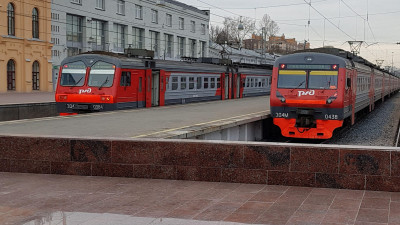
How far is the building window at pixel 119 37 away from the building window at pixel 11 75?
10.6m

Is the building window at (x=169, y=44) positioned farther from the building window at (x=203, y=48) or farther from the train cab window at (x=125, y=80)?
the train cab window at (x=125, y=80)

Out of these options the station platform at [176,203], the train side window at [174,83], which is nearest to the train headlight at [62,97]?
the train side window at [174,83]

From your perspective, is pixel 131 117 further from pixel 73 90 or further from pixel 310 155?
pixel 310 155

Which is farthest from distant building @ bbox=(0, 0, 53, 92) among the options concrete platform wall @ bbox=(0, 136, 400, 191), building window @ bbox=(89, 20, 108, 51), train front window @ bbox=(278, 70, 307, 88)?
concrete platform wall @ bbox=(0, 136, 400, 191)

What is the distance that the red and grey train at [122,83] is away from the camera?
19875mm

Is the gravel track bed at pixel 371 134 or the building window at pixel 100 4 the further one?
the building window at pixel 100 4

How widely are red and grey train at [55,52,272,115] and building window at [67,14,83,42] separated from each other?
705 inches

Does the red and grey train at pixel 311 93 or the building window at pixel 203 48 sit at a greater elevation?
the building window at pixel 203 48

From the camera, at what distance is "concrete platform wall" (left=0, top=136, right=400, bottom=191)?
25.0 ft

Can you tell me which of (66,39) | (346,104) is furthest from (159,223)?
(66,39)

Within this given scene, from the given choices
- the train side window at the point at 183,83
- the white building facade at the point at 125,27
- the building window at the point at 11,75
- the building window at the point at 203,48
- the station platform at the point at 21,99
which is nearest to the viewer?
the train side window at the point at 183,83

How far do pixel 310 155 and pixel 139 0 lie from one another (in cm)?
4429

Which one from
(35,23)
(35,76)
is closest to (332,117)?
(35,23)

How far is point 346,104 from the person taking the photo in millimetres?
17641
